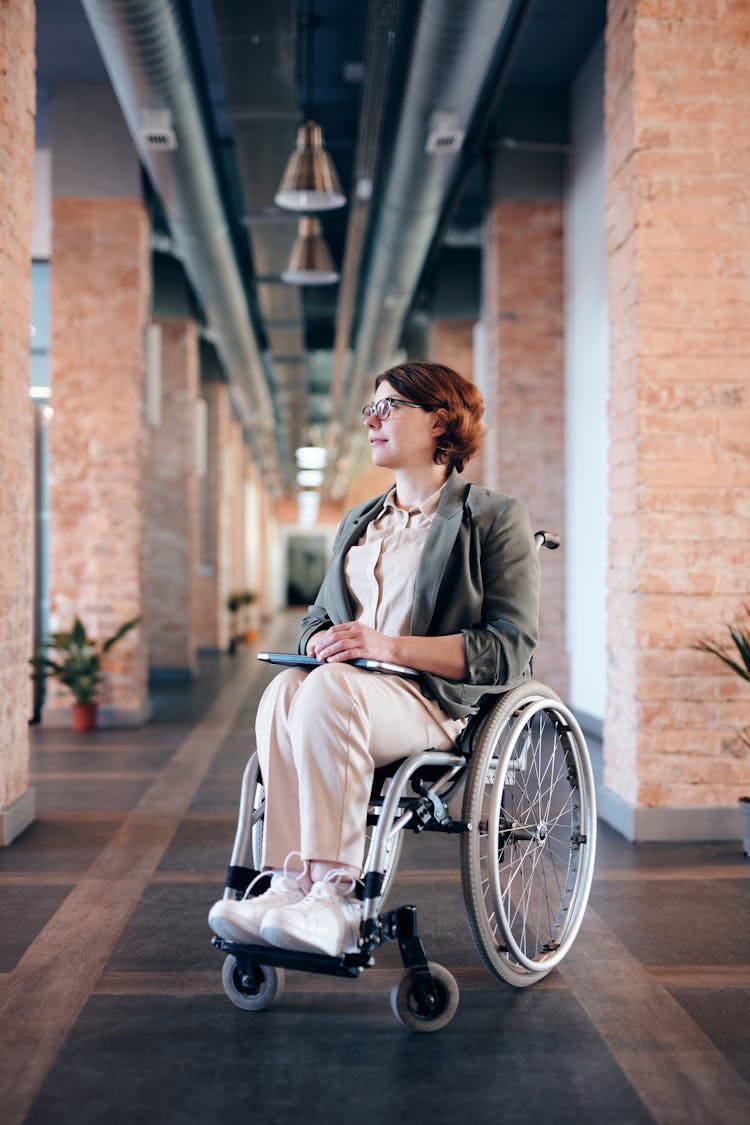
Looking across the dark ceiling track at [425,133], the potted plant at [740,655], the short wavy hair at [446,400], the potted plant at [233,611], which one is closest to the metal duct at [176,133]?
the dark ceiling track at [425,133]

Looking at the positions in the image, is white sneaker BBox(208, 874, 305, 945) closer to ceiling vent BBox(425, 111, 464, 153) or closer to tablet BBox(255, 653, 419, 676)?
tablet BBox(255, 653, 419, 676)

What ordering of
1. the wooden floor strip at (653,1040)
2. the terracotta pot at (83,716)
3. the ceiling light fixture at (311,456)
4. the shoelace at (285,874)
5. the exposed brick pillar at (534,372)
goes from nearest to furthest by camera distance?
the wooden floor strip at (653,1040)
the shoelace at (285,874)
the terracotta pot at (83,716)
the exposed brick pillar at (534,372)
the ceiling light fixture at (311,456)

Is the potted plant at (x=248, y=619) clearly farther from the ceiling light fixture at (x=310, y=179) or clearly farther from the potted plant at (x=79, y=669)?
the ceiling light fixture at (x=310, y=179)

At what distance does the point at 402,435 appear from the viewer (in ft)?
8.02

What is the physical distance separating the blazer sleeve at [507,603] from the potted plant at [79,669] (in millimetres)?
4809

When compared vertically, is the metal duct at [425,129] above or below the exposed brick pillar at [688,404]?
above

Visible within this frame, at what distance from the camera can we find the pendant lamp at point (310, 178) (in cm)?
515

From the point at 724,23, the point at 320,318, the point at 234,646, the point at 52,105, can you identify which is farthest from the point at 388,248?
the point at 234,646

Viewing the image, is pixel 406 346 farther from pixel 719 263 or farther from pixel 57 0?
pixel 719 263

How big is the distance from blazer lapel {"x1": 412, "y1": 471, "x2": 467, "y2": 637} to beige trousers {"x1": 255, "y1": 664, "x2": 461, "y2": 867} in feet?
0.51

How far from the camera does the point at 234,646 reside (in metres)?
14.0

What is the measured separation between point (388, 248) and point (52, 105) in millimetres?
2284

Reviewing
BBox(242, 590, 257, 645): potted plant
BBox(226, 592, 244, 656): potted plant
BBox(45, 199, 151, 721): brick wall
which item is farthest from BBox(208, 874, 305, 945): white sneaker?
BBox(242, 590, 257, 645): potted plant

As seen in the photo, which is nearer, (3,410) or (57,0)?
(3,410)
